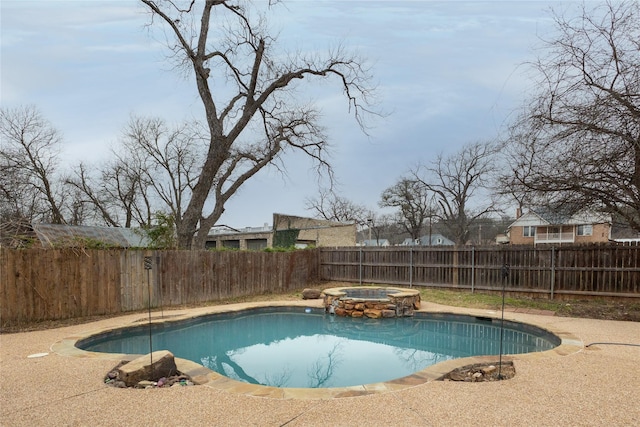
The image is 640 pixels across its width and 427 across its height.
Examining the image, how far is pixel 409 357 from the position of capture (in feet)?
19.9

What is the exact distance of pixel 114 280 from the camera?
27.7 feet

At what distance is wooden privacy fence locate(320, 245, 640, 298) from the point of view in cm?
927

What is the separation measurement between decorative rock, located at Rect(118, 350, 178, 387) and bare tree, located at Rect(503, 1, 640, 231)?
305 inches

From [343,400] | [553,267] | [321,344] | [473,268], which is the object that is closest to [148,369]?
[343,400]

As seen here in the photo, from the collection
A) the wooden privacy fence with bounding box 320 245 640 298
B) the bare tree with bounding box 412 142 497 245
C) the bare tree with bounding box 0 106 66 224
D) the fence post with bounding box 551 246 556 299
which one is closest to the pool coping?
the wooden privacy fence with bounding box 320 245 640 298

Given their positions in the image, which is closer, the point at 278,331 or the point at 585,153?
the point at 585,153

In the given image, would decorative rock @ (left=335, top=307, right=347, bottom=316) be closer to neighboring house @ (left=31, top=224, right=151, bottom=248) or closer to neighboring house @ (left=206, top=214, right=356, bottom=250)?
neighboring house @ (left=31, top=224, right=151, bottom=248)

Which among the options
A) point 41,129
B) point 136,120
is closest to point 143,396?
point 41,129

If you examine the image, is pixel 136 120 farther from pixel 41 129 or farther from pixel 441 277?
pixel 441 277

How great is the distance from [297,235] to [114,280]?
47.5 ft

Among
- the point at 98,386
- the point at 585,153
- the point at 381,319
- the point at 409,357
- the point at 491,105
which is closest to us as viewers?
the point at 98,386

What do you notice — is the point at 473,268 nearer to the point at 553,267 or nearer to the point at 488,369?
the point at 553,267

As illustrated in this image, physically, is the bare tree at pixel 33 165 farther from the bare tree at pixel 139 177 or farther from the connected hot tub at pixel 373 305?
the connected hot tub at pixel 373 305

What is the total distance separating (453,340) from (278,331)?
370cm
